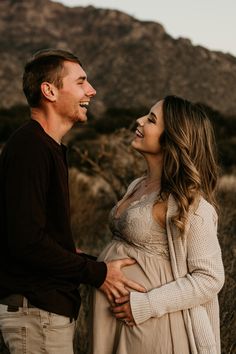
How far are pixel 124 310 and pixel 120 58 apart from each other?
46.6 meters

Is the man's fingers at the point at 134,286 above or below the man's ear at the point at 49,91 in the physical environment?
below

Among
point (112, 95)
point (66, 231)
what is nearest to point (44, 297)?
point (66, 231)

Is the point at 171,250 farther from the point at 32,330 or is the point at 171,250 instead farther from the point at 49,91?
the point at 49,91

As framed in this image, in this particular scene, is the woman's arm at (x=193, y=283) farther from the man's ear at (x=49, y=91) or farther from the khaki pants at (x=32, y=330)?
the man's ear at (x=49, y=91)

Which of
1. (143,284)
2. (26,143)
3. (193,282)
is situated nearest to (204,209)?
(193,282)

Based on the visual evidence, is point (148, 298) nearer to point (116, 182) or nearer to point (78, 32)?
point (116, 182)

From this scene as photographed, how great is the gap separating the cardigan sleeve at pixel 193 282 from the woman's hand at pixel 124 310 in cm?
4

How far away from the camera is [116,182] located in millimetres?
9648

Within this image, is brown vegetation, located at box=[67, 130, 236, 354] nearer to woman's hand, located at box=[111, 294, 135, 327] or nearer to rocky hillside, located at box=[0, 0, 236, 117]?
woman's hand, located at box=[111, 294, 135, 327]

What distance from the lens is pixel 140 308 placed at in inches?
107

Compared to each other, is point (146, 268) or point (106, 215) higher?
point (146, 268)

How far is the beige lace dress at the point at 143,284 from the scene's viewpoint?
2736 millimetres

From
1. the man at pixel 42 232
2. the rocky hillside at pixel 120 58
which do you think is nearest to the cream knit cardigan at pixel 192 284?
the man at pixel 42 232

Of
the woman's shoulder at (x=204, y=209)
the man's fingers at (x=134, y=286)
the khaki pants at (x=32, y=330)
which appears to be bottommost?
the khaki pants at (x=32, y=330)
